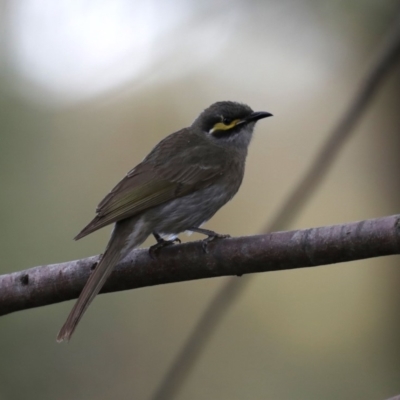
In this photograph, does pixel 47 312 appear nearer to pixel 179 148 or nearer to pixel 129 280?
pixel 179 148

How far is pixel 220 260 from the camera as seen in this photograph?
424cm

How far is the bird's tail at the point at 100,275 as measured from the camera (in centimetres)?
447

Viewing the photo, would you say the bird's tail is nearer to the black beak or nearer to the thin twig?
the thin twig

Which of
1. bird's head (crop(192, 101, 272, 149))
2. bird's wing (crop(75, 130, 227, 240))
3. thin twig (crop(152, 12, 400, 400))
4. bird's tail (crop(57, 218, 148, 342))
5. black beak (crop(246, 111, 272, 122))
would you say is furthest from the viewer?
bird's head (crop(192, 101, 272, 149))

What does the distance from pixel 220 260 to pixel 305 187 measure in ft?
2.23

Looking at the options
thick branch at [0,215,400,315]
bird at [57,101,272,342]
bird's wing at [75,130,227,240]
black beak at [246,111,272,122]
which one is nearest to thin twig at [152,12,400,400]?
thick branch at [0,215,400,315]

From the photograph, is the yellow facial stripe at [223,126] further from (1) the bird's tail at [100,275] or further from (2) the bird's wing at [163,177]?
(1) the bird's tail at [100,275]

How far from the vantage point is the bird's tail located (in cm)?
447

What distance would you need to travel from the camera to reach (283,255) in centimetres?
391

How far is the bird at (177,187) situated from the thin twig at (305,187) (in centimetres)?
64

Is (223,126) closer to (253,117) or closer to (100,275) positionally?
(253,117)

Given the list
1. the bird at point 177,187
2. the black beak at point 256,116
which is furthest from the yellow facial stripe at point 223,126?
the black beak at point 256,116

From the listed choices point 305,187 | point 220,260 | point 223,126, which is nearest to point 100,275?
point 220,260

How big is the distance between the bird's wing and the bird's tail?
6.7 inches
